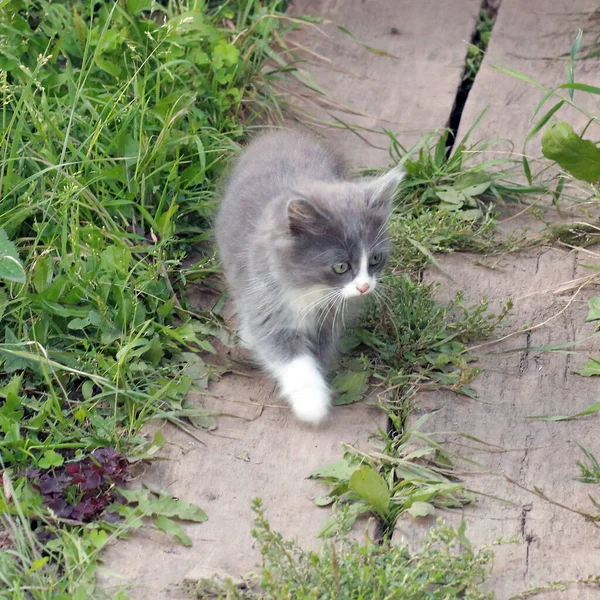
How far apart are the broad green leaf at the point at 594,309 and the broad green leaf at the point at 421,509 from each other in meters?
1.30

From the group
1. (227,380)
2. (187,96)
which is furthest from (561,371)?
(187,96)

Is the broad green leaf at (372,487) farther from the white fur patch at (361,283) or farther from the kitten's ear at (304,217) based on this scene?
the kitten's ear at (304,217)

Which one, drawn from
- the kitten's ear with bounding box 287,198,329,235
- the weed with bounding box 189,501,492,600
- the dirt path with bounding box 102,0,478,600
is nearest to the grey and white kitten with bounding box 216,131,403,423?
the kitten's ear with bounding box 287,198,329,235

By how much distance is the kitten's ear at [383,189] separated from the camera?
3730 millimetres

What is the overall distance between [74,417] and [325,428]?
3.18 ft

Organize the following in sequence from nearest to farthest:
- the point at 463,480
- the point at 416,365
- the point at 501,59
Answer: the point at 463,480 → the point at 416,365 → the point at 501,59

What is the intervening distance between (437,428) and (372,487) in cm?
54

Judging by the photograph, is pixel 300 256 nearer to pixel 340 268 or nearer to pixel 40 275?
pixel 340 268

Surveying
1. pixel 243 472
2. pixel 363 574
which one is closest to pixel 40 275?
pixel 243 472

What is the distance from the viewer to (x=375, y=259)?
3754 millimetres

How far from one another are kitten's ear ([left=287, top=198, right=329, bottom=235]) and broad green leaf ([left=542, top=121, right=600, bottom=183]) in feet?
4.20

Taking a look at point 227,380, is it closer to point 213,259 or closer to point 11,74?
point 213,259

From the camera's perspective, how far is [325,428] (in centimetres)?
372

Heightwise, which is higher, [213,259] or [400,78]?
[400,78]
